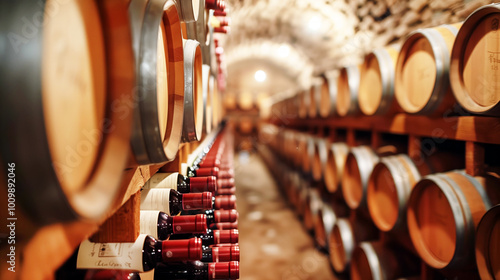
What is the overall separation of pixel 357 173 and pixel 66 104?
2.53 meters

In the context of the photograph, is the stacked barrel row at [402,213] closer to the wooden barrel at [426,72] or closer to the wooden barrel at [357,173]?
the wooden barrel at [357,173]

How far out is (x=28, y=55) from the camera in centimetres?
33

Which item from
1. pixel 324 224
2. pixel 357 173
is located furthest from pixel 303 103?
pixel 357 173

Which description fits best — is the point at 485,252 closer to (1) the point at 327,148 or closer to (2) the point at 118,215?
(2) the point at 118,215

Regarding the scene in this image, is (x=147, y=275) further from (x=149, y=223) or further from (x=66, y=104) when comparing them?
(x=66, y=104)

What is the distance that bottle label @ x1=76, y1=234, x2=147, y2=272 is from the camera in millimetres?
745

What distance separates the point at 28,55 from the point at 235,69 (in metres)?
11.6

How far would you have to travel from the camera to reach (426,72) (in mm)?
1720

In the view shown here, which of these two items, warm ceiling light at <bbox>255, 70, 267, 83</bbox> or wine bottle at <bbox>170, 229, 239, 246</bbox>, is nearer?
wine bottle at <bbox>170, 229, 239, 246</bbox>

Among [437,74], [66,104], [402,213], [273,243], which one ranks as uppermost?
[437,74]

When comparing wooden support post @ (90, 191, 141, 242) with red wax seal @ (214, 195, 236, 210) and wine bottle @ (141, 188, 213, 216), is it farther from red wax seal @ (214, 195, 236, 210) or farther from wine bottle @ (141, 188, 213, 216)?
red wax seal @ (214, 195, 236, 210)

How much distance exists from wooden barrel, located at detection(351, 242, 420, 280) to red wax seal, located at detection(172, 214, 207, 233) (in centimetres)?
180

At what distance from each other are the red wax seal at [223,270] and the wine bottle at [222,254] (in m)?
0.05

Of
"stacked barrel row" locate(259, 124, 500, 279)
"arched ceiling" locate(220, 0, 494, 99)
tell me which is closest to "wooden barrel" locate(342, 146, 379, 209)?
"stacked barrel row" locate(259, 124, 500, 279)
